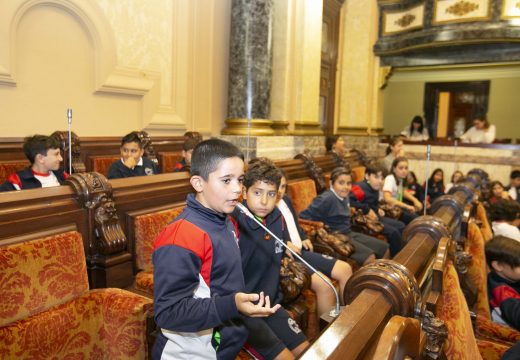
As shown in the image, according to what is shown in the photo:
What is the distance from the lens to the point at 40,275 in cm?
158

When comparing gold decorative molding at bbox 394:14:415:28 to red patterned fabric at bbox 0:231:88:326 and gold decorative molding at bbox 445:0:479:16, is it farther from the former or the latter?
red patterned fabric at bbox 0:231:88:326

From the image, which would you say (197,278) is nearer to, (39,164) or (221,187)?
(221,187)

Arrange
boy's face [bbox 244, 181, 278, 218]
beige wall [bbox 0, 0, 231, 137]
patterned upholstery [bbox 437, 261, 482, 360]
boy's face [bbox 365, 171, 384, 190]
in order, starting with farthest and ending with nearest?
boy's face [bbox 365, 171, 384, 190] → beige wall [bbox 0, 0, 231, 137] → boy's face [bbox 244, 181, 278, 218] → patterned upholstery [bbox 437, 261, 482, 360]

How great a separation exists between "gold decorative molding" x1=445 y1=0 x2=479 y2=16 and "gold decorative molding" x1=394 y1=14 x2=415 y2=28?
73cm

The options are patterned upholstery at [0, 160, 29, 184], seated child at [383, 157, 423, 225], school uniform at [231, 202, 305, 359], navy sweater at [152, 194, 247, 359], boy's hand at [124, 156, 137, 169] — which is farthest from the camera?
seated child at [383, 157, 423, 225]

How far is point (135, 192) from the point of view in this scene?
7.55 feet

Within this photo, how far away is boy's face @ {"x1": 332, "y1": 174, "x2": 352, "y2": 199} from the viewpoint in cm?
338

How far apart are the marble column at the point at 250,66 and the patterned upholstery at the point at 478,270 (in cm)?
301

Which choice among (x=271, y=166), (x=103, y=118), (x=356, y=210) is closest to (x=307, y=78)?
(x=356, y=210)

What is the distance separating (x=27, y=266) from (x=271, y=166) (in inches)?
45.6

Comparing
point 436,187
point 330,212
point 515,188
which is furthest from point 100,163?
point 515,188

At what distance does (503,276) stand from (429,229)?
28.4 inches

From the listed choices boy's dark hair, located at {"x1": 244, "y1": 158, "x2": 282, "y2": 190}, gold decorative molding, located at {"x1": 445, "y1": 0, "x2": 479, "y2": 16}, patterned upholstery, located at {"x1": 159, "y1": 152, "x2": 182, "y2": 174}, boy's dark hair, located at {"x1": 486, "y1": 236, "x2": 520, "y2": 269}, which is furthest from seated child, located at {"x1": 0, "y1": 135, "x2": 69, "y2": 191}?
gold decorative molding, located at {"x1": 445, "y1": 0, "x2": 479, "y2": 16}

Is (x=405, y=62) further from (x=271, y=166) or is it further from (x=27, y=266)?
(x=27, y=266)
